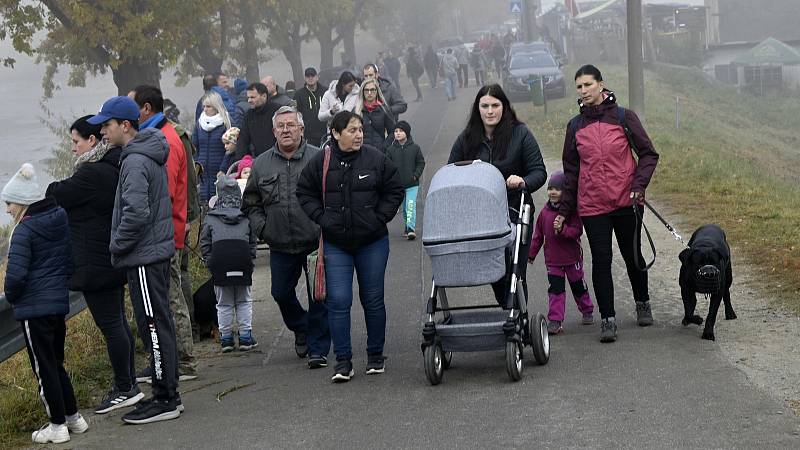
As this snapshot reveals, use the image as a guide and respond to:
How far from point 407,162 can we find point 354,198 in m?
6.71

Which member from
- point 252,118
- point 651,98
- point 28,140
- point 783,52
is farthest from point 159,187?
point 783,52

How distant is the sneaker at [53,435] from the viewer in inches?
303

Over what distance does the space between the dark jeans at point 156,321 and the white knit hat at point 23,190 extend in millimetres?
770

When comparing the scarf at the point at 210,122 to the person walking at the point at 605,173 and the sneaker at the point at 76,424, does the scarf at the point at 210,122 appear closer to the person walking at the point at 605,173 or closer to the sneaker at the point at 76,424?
the person walking at the point at 605,173

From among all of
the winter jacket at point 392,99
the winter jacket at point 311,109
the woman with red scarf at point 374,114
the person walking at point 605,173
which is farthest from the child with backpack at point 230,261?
the winter jacket at point 311,109

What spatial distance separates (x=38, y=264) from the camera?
7.66m

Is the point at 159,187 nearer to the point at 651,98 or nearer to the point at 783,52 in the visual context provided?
the point at 651,98

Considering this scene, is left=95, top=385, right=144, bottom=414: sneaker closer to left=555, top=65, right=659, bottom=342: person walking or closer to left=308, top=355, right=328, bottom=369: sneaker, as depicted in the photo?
left=308, top=355, right=328, bottom=369: sneaker

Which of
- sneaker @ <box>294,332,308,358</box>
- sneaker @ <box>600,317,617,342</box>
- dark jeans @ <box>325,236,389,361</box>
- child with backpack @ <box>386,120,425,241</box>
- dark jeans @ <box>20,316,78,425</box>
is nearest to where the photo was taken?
dark jeans @ <box>20,316,78,425</box>

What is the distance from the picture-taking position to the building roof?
57156 millimetres

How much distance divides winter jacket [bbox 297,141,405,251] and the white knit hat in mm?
1913

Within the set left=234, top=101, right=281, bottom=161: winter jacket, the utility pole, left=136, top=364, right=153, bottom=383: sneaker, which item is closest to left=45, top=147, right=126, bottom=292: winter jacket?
left=136, top=364, right=153, bottom=383: sneaker

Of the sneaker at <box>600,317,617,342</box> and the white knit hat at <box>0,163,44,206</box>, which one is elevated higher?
the white knit hat at <box>0,163,44,206</box>

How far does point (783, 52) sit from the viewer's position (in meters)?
57.7
